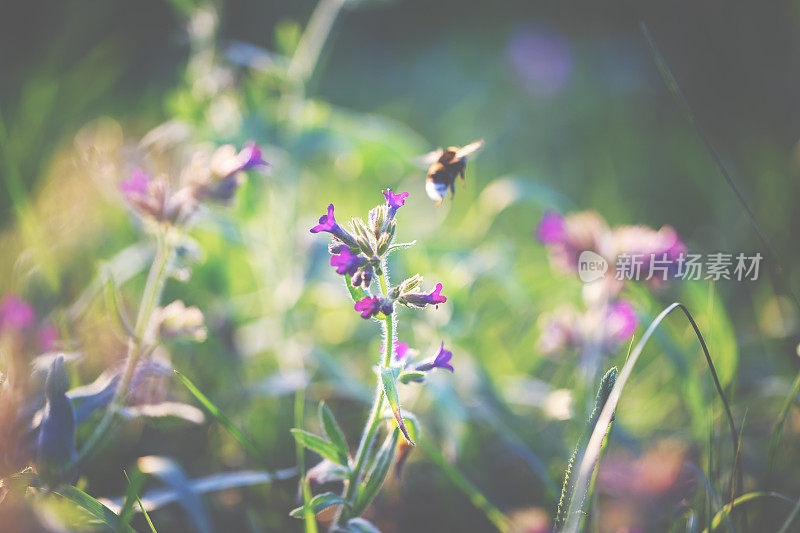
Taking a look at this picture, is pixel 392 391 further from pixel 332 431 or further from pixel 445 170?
pixel 445 170

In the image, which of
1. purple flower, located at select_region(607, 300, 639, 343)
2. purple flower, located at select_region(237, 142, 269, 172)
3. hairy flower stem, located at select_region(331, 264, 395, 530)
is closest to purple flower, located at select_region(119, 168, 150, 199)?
purple flower, located at select_region(237, 142, 269, 172)

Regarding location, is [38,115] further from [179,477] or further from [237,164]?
[179,477]

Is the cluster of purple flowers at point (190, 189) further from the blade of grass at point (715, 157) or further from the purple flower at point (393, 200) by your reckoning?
the blade of grass at point (715, 157)

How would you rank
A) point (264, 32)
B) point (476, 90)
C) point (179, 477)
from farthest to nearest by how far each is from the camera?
point (264, 32) → point (476, 90) → point (179, 477)

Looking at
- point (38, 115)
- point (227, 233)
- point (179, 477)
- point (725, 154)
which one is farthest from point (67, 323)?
point (725, 154)

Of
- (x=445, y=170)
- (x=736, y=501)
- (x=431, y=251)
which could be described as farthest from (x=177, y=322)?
(x=736, y=501)

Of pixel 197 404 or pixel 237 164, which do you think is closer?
pixel 237 164

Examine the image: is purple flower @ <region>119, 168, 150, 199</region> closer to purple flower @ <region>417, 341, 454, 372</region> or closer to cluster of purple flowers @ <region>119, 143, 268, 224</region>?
cluster of purple flowers @ <region>119, 143, 268, 224</region>
